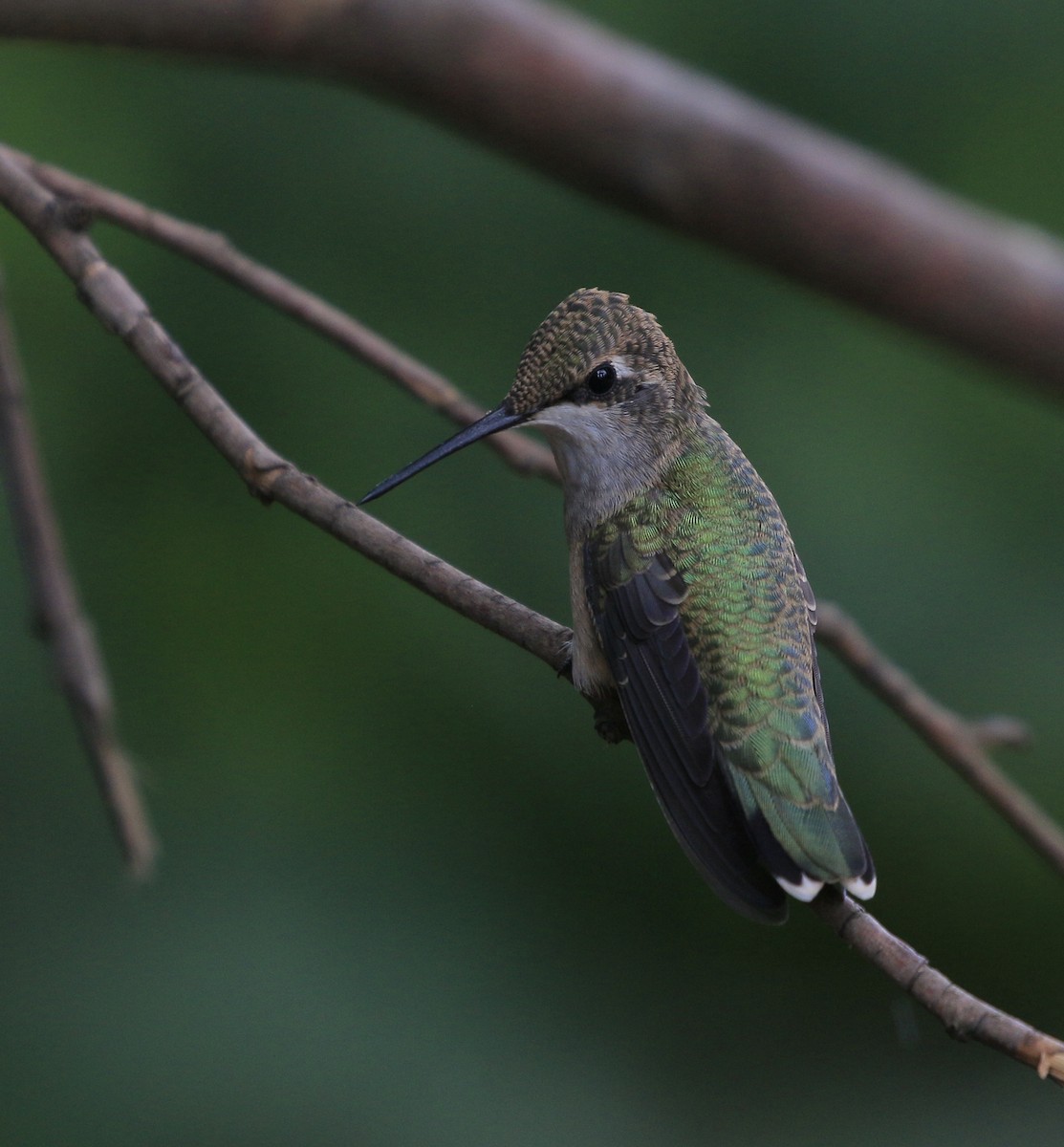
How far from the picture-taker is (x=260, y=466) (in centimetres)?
183

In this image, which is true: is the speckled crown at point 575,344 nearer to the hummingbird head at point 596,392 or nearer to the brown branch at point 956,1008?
the hummingbird head at point 596,392

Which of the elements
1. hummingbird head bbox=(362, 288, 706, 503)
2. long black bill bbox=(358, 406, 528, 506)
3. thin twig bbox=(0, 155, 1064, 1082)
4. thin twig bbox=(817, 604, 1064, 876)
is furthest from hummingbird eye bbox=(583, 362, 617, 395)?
thin twig bbox=(817, 604, 1064, 876)

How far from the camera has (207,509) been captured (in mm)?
4406

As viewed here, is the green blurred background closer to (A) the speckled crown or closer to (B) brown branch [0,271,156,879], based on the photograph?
(B) brown branch [0,271,156,879]

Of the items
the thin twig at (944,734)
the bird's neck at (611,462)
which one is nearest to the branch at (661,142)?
the bird's neck at (611,462)

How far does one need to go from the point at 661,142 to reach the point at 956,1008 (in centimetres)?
95

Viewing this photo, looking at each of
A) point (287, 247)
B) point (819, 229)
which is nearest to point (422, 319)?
point (287, 247)

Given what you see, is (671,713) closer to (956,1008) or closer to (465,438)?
(465,438)

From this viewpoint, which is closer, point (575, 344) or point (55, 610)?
point (575, 344)

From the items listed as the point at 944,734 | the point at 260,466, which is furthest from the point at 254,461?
the point at 944,734

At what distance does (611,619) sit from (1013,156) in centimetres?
299

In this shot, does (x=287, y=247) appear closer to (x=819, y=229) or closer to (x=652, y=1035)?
(x=652, y=1035)

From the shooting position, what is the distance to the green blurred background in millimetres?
4066

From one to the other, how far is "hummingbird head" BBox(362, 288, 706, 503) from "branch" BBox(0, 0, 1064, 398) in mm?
1036
